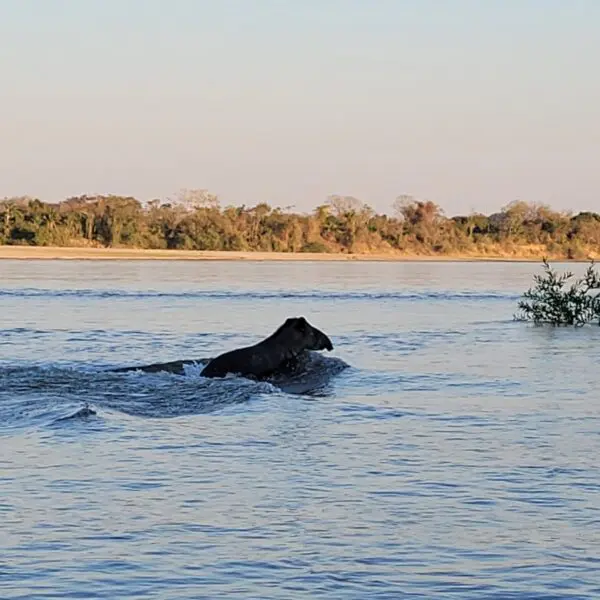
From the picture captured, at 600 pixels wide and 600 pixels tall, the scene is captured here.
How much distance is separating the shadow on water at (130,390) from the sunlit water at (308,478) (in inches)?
1.9

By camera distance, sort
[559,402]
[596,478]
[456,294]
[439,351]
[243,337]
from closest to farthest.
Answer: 1. [596,478]
2. [559,402]
3. [439,351]
4. [243,337]
5. [456,294]

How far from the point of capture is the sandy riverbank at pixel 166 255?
80.1 metres

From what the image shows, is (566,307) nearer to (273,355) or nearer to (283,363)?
(283,363)

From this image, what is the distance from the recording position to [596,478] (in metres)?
9.73

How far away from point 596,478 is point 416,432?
265 centimetres

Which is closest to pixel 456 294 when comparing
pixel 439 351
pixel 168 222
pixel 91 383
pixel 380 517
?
pixel 439 351

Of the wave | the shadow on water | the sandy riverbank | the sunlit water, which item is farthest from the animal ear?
the sandy riverbank

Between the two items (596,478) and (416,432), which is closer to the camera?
(596,478)

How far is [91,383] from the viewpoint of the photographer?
1603 cm

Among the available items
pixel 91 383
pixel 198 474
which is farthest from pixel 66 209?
pixel 198 474

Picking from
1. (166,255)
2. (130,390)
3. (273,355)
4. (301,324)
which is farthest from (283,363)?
(166,255)

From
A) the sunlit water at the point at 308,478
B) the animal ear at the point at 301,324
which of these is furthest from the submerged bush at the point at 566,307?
the animal ear at the point at 301,324

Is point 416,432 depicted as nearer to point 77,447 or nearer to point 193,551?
point 77,447

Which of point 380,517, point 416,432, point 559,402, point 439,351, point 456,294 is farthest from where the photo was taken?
point 456,294
